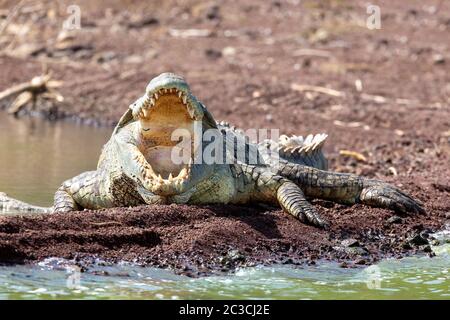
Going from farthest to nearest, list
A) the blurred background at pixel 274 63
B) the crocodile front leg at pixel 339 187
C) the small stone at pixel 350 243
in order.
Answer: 1. the blurred background at pixel 274 63
2. the crocodile front leg at pixel 339 187
3. the small stone at pixel 350 243

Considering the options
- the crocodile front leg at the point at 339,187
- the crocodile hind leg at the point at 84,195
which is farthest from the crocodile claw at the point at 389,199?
the crocodile hind leg at the point at 84,195

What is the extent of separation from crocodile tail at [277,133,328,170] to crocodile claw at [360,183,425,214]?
1.04m

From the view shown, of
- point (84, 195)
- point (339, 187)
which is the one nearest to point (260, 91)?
point (339, 187)

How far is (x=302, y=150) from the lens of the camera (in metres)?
9.84

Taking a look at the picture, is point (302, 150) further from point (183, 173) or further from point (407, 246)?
point (183, 173)

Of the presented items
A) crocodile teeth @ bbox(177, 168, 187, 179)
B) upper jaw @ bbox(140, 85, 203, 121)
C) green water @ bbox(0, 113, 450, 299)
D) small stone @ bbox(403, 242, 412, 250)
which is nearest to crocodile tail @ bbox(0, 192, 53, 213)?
crocodile teeth @ bbox(177, 168, 187, 179)

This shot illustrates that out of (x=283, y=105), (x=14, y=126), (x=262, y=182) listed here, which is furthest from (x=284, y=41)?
(x=262, y=182)

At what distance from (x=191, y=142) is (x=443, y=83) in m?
10.9

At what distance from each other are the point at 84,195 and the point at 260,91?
8.45 meters

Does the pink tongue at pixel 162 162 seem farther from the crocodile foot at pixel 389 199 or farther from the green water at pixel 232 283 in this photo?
the crocodile foot at pixel 389 199

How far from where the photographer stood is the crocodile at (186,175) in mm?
7625

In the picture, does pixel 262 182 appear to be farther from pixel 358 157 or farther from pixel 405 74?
pixel 405 74

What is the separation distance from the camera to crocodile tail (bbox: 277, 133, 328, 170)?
31.8 feet
